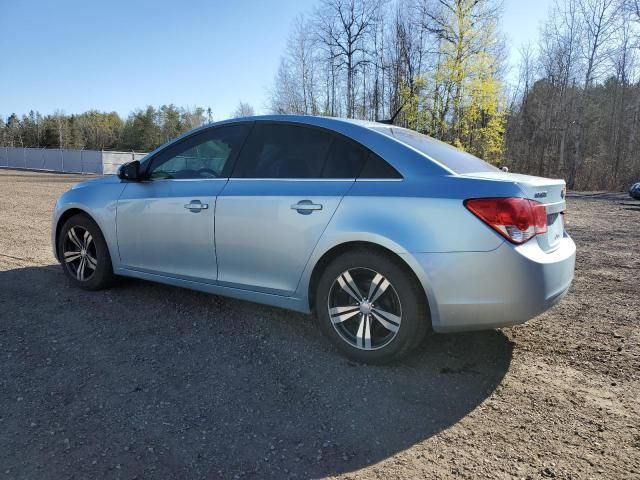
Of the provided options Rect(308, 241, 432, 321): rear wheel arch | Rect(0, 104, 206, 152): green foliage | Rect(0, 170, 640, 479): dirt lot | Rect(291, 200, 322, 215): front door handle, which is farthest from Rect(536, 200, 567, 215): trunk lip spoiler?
Rect(0, 104, 206, 152): green foliage

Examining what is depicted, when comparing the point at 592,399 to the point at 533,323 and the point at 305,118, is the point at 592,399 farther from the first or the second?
the point at 305,118

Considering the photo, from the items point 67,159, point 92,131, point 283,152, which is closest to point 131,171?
point 283,152

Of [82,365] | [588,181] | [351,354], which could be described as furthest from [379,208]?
[588,181]

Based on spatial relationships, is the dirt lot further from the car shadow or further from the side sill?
the side sill

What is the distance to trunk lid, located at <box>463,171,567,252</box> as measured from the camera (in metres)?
2.79

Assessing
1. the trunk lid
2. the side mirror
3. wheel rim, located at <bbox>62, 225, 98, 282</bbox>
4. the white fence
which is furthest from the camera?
the white fence

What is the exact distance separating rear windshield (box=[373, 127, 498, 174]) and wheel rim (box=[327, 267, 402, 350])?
0.91m

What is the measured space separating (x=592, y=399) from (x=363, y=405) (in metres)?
1.37

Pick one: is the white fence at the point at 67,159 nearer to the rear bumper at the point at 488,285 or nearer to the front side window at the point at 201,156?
the front side window at the point at 201,156

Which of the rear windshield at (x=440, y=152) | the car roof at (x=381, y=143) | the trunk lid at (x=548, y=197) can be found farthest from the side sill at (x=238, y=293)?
the trunk lid at (x=548, y=197)

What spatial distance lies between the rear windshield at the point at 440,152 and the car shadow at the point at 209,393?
1.31 m

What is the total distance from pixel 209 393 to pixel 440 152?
2.26 metres

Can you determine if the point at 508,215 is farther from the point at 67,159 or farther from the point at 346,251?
the point at 67,159

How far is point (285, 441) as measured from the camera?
89.6 inches
